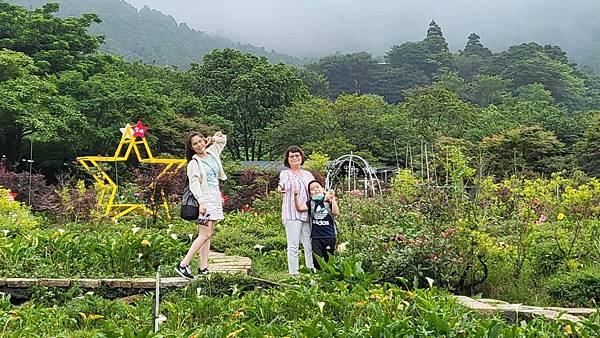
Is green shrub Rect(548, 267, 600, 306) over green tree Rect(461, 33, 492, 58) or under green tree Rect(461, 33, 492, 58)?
under

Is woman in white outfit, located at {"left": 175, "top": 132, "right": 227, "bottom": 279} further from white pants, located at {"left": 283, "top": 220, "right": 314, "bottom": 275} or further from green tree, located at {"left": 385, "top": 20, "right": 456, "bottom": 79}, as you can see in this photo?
green tree, located at {"left": 385, "top": 20, "right": 456, "bottom": 79}

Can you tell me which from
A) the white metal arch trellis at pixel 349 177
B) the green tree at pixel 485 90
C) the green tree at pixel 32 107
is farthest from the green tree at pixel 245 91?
the green tree at pixel 485 90

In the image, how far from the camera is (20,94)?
16516 mm

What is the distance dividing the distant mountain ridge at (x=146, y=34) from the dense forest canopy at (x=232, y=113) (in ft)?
139

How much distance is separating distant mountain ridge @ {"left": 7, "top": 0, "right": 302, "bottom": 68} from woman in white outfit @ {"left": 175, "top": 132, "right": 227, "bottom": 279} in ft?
221

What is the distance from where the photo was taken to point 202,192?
511 cm

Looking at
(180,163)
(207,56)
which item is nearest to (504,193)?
(180,163)

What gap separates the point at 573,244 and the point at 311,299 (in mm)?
2776

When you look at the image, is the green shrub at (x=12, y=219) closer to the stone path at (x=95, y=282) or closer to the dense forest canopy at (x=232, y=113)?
the stone path at (x=95, y=282)

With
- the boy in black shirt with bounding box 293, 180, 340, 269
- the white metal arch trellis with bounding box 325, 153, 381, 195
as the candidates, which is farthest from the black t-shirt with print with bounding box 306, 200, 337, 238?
the white metal arch trellis with bounding box 325, 153, 381, 195

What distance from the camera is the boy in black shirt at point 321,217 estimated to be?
5.44 metres

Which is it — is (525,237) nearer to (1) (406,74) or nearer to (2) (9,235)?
(2) (9,235)

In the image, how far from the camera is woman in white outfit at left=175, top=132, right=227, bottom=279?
16.6ft

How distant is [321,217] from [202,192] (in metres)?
1.08
